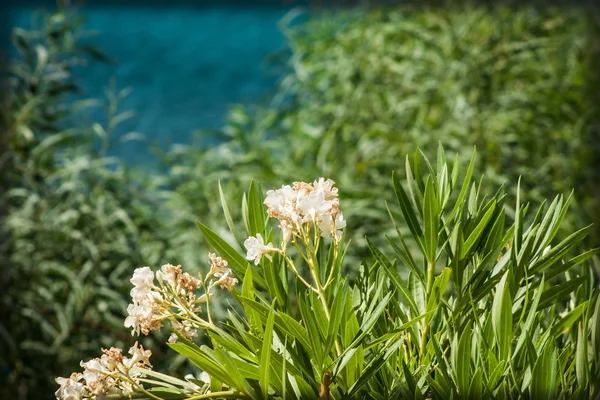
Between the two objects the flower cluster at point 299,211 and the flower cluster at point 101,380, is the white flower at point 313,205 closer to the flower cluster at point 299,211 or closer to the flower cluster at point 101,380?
the flower cluster at point 299,211

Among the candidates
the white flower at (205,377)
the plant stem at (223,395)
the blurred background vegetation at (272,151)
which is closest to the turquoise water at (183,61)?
the blurred background vegetation at (272,151)

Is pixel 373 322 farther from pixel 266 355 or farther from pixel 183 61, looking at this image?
pixel 183 61

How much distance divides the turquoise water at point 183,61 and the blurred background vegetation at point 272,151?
38.1 inches

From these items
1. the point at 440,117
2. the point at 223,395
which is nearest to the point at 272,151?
the point at 440,117

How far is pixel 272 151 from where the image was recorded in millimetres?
2680

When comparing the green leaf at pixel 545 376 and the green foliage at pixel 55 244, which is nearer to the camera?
the green leaf at pixel 545 376

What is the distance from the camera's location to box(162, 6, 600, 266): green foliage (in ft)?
7.59

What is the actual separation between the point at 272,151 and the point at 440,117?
0.60 meters

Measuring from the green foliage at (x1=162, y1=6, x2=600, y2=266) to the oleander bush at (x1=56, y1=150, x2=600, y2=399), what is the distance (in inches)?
56.5

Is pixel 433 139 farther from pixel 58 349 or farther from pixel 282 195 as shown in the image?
pixel 282 195

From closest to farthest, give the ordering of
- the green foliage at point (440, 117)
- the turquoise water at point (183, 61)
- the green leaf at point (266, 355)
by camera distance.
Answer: the green leaf at point (266, 355)
the green foliage at point (440, 117)
the turquoise water at point (183, 61)

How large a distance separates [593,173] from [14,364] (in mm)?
1845

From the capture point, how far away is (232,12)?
404 centimetres

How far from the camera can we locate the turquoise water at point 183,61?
12.2 ft
